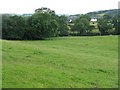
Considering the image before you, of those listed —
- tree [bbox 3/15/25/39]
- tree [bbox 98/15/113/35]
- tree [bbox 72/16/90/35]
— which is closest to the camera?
tree [bbox 3/15/25/39]

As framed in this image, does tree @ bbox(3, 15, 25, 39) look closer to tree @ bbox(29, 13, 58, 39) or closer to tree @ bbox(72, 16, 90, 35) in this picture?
tree @ bbox(29, 13, 58, 39)

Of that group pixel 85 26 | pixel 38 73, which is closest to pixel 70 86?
pixel 38 73

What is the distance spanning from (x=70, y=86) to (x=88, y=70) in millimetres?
5547

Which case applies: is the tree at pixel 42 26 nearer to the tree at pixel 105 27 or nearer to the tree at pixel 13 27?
the tree at pixel 13 27

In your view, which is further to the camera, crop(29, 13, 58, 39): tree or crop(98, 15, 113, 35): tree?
crop(98, 15, 113, 35): tree

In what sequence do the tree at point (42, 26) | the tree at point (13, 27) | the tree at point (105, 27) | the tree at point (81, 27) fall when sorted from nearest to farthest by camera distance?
the tree at point (13, 27) → the tree at point (42, 26) → the tree at point (81, 27) → the tree at point (105, 27)

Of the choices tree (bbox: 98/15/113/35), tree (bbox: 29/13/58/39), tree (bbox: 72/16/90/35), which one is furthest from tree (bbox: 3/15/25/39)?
tree (bbox: 98/15/113/35)

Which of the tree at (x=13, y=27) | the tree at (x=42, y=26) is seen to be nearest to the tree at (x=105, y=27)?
the tree at (x=42, y=26)

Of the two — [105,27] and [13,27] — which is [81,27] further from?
[13,27]

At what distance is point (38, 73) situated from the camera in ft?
51.3

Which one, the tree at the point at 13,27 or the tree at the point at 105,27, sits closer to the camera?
the tree at the point at 13,27

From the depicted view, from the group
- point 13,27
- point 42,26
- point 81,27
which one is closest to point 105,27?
point 81,27

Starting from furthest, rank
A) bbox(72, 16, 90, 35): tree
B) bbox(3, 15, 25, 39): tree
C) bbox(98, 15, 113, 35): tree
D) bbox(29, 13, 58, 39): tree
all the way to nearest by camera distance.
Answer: bbox(98, 15, 113, 35): tree, bbox(72, 16, 90, 35): tree, bbox(29, 13, 58, 39): tree, bbox(3, 15, 25, 39): tree

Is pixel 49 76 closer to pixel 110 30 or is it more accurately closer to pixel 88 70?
pixel 88 70
